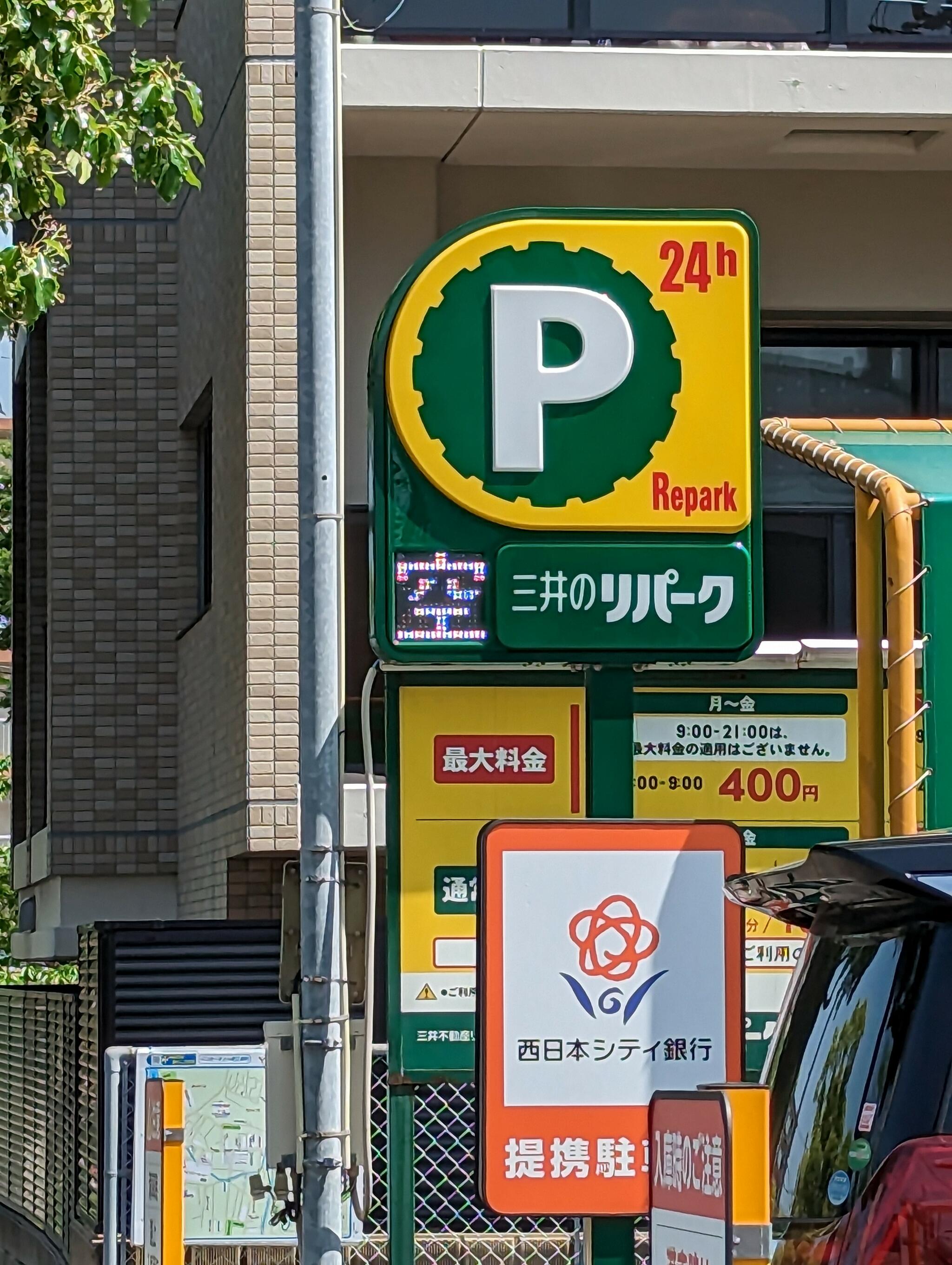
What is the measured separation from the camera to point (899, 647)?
5594 millimetres

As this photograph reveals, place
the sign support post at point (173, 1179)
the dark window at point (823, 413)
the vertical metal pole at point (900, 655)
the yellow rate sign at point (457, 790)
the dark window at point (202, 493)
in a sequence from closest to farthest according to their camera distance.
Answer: the vertical metal pole at point (900, 655)
the yellow rate sign at point (457, 790)
the sign support post at point (173, 1179)
the dark window at point (823, 413)
the dark window at point (202, 493)

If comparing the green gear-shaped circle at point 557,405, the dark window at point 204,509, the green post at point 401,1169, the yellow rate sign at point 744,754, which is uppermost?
the dark window at point 204,509

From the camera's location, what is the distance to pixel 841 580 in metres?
12.9

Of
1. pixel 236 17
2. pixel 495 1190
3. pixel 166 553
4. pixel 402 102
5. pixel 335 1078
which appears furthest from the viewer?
pixel 166 553

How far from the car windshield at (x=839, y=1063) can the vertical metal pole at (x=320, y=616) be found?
2731mm

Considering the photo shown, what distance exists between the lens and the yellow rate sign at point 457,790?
5812mm

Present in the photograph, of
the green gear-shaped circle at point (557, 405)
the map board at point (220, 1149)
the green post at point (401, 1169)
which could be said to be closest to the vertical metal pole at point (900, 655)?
the green gear-shaped circle at point (557, 405)

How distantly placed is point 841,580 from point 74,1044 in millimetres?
5359

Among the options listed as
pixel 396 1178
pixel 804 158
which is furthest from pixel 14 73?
pixel 804 158

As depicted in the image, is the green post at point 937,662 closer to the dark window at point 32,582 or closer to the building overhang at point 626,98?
the building overhang at point 626,98

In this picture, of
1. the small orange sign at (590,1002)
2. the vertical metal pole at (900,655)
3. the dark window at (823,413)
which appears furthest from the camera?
the dark window at (823,413)

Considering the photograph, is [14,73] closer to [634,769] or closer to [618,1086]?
[634,769]

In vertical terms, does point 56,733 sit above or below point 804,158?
below

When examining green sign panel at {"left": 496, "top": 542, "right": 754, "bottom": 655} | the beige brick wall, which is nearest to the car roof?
green sign panel at {"left": 496, "top": 542, "right": 754, "bottom": 655}
